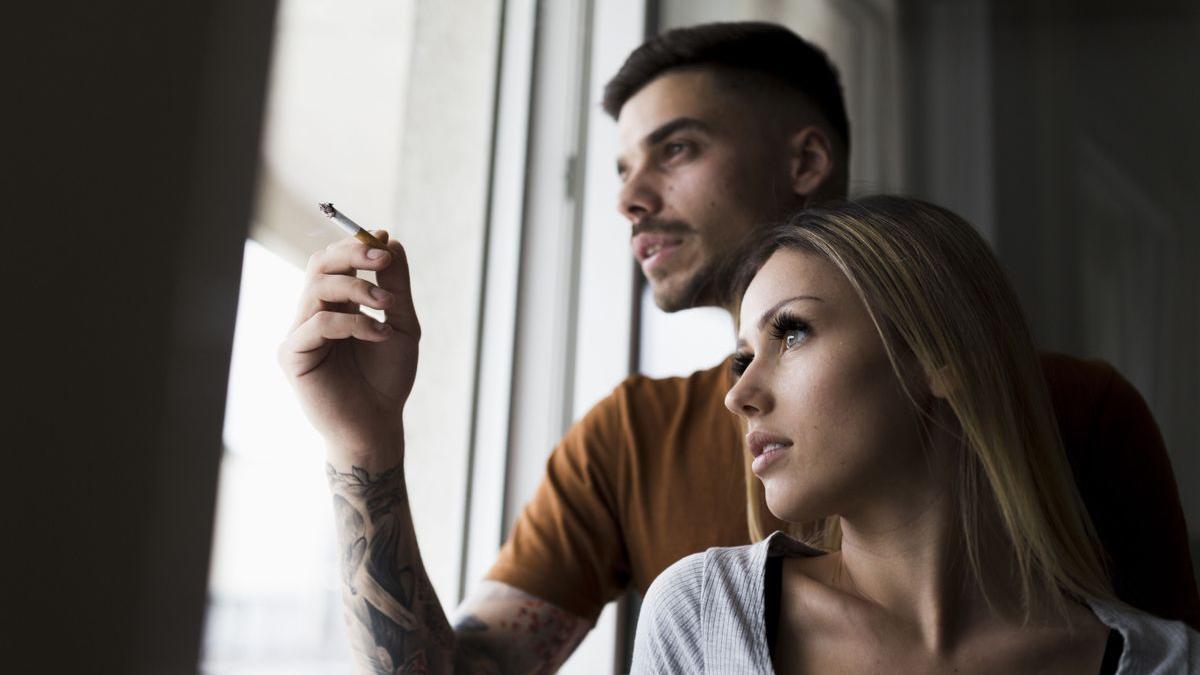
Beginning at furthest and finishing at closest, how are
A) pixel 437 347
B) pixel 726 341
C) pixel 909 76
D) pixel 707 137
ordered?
pixel 909 76 → pixel 726 341 → pixel 437 347 → pixel 707 137

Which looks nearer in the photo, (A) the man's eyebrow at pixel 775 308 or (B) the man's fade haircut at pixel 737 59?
(A) the man's eyebrow at pixel 775 308

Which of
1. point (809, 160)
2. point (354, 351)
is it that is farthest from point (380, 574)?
point (809, 160)

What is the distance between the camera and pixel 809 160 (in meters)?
1.45

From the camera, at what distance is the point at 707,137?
1.40 meters

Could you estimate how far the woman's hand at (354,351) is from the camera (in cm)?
91

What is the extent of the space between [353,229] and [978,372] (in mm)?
537

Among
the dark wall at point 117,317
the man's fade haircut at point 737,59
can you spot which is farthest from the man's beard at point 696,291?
the dark wall at point 117,317

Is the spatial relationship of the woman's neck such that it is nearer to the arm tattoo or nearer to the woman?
the woman

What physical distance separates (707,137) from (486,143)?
1.26 ft

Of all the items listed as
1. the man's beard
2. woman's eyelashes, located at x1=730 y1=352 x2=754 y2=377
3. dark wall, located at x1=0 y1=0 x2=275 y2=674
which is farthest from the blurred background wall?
woman's eyelashes, located at x1=730 y1=352 x2=754 y2=377

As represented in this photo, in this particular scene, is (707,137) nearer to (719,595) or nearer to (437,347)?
(437,347)

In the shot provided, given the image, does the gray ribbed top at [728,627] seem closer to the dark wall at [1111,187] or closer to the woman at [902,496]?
the woman at [902,496]

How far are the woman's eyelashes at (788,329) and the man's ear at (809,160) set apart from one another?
0.53 m

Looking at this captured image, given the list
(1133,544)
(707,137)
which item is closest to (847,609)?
(1133,544)
